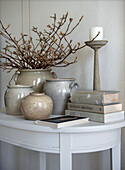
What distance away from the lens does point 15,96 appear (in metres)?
1.32

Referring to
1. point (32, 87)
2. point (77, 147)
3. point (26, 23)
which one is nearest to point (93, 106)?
point (77, 147)

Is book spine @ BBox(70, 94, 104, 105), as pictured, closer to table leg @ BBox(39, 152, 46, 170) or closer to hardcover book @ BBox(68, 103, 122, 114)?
hardcover book @ BBox(68, 103, 122, 114)

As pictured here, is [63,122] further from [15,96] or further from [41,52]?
[41,52]

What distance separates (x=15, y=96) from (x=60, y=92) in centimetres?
24

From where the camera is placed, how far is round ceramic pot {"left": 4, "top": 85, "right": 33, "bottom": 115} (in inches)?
52.2

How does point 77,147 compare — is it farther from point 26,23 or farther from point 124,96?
point 26,23

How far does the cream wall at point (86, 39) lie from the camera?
1.46 metres

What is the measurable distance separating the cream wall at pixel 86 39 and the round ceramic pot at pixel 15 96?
44 centimetres

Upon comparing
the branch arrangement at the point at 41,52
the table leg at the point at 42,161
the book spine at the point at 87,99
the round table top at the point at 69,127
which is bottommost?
the table leg at the point at 42,161

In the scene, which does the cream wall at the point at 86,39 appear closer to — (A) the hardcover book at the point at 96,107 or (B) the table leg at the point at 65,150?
(A) the hardcover book at the point at 96,107

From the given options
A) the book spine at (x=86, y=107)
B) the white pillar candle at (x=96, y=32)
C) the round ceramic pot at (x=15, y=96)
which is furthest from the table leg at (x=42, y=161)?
the white pillar candle at (x=96, y=32)

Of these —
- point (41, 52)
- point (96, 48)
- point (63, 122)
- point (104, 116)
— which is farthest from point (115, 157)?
Result: point (41, 52)

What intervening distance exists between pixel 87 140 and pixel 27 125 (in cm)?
27

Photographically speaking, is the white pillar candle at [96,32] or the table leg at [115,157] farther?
the white pillar candle at [96,32]
